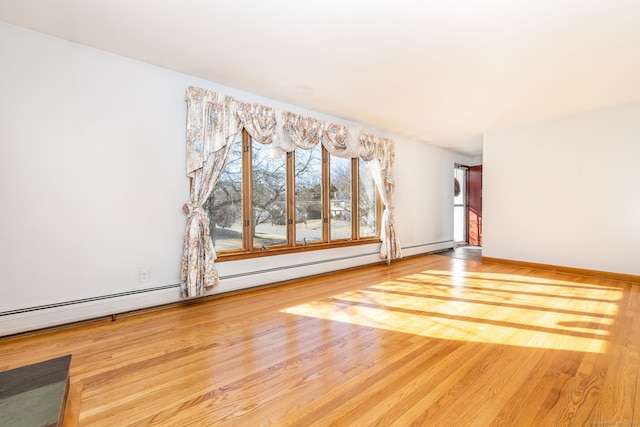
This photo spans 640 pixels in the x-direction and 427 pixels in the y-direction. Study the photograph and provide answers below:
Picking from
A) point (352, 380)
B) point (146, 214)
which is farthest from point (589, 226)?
point (146, 214)

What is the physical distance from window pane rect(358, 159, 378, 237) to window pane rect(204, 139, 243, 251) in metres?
2.39

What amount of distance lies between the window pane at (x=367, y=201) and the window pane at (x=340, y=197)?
0.97ft

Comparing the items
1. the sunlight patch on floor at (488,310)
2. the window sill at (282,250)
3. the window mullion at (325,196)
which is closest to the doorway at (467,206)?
the sunlight patch on floor at (488,310)

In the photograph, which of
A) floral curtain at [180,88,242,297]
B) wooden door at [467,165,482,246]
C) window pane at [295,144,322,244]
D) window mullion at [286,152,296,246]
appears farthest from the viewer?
wooden door at [467,165,482,246]

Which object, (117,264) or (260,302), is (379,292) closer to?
(260,302)

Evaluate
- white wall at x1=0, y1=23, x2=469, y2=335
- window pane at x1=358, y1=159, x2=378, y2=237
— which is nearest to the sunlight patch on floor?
window pane at x1=358, y1=159, x2=378, y2=237

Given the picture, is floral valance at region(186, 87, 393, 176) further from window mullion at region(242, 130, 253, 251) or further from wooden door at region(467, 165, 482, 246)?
wooden door at region(467, 165, 482, 246)

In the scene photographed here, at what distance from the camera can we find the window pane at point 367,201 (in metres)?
5.41

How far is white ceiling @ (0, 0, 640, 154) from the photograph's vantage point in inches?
89.9

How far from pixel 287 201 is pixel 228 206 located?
909mm

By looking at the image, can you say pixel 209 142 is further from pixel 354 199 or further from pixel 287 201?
pixel 354 199

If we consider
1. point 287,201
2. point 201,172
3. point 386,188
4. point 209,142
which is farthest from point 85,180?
point 386,188

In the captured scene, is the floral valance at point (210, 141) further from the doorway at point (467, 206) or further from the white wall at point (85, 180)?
the doorway at point (467, 206)

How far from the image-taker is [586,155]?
471 centimetres
